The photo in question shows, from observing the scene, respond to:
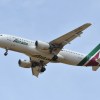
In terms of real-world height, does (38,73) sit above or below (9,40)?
below

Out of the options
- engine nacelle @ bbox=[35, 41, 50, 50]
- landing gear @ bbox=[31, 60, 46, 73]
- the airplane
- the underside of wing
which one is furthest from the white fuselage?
landing gear @ bbox=[31, 60, 46, 73]

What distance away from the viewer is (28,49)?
89.1 metres

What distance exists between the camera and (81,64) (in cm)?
9412

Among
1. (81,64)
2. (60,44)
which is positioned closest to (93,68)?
(81,64)

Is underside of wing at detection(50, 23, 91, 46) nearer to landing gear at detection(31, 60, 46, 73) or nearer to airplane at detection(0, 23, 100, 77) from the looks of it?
airplane at detection(0, 23, 100, 77)

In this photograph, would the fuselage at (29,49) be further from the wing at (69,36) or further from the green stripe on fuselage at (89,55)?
the wing at (69,36)

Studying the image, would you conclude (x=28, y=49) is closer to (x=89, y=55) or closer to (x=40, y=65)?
(x=40, y=65)

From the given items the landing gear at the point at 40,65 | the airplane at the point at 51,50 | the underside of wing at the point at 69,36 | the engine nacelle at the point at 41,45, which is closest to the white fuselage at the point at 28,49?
the airplane at the point at 51,50

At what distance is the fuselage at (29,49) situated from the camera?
88.6m

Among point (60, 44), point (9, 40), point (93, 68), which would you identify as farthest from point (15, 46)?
point (93, 68)

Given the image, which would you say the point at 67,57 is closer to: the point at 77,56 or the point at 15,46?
the point at 77,56

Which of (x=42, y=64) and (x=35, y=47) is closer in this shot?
(x=35, y=47)

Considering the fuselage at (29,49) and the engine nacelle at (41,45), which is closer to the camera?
the fuselage at (29,49)

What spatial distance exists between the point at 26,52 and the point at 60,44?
5.67 m
